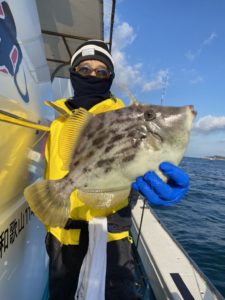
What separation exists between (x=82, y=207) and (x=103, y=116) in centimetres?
103

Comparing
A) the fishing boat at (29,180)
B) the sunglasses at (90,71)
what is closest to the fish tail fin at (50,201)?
the fishing boat at (29,180)

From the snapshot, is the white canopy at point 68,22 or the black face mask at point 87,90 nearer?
the black face mask at point 87,90

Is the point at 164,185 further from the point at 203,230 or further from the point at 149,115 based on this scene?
the point at 203,230

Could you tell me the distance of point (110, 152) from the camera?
2.31m

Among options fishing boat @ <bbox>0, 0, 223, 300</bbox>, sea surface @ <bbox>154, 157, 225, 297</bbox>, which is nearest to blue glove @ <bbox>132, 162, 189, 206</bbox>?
fishing boat @ <bbox>0, 0, 223, 300</bbox>

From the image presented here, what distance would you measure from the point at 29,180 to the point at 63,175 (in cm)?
66

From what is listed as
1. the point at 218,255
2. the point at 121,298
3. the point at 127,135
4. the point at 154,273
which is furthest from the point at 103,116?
the point at 218,255

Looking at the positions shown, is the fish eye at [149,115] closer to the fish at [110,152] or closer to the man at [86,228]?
the fish at [110,152]

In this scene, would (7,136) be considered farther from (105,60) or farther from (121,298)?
(121,298)

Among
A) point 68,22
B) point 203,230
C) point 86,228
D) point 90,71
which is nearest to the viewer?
point 86,228

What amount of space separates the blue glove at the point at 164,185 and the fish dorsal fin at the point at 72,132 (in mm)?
586

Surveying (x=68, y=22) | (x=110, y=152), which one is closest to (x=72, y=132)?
(x=110, y=152)

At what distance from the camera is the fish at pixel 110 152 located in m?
2.17

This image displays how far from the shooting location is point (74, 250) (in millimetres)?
3125
